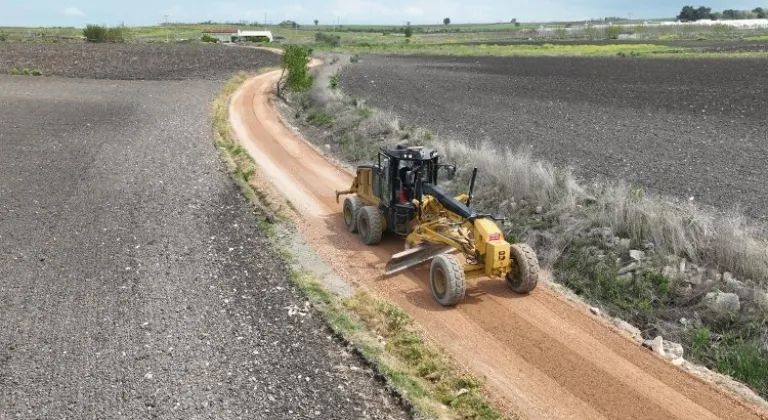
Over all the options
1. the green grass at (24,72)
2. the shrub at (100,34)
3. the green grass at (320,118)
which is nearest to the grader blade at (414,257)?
the green grass at (320,118)

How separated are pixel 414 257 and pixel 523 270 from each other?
2766 mm

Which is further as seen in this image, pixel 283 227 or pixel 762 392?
pixel 283 227

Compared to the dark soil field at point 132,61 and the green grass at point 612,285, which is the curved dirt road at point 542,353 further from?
the dark soil field at point 132,61

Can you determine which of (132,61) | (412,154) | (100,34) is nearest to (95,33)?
(100,34)

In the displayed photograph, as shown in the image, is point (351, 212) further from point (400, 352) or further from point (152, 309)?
point (400, 352)

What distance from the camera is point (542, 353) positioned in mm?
10781

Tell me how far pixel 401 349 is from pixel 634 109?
30218 millimetres

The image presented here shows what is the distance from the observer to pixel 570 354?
10703mm

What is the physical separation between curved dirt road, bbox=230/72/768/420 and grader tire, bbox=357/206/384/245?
1.07 ft

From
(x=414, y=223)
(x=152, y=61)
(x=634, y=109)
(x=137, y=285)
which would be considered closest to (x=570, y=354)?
(x=414, y=223)

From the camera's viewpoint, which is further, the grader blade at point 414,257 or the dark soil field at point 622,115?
the dark soil field at point 622,115

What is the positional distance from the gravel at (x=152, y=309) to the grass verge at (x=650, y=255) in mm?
5876

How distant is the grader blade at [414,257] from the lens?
14.0 meters

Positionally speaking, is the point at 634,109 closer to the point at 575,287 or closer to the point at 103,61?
the point at 575,287
